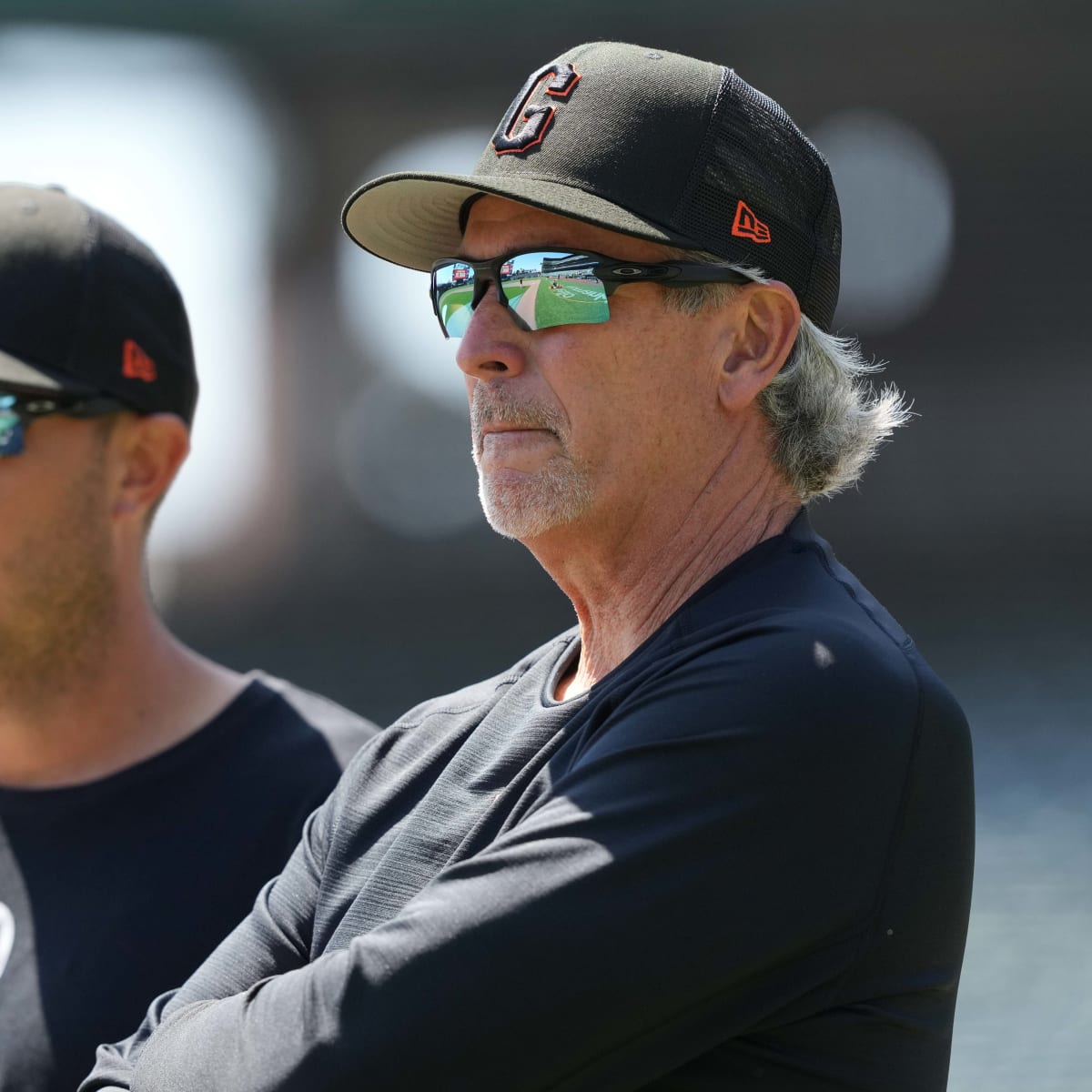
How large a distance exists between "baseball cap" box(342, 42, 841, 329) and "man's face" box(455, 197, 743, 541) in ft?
0.25

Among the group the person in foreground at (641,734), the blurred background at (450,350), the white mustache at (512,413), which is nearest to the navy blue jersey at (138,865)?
the person in foreground at (641,734)

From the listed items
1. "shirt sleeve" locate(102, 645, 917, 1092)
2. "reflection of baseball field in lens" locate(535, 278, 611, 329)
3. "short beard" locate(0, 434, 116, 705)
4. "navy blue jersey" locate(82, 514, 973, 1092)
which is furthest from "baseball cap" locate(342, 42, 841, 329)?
"short beard" locate(0, 434, 116, 705)

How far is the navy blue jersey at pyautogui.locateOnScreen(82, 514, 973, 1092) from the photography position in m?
1.55

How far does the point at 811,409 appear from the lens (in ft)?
Answer: 7.20

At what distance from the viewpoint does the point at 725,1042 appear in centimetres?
161

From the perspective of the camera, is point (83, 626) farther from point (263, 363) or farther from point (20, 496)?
point (263, 363)

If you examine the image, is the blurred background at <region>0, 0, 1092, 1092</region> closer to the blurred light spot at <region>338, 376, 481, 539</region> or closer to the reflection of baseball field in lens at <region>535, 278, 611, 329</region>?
the blurred light spot at <region>338, 376, 481, 539</region>

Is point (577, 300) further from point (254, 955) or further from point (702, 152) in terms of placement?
point (254, 955)

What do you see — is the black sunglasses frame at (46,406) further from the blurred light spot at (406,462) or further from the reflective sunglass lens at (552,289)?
the blurred light spot at (406,462)

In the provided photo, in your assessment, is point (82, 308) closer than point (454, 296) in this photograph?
No

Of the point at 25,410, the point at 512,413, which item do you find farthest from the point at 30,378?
the point at 512,413

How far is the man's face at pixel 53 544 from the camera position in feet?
9.02

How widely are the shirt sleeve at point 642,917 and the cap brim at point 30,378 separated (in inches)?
54.9

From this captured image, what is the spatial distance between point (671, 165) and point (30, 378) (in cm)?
124
